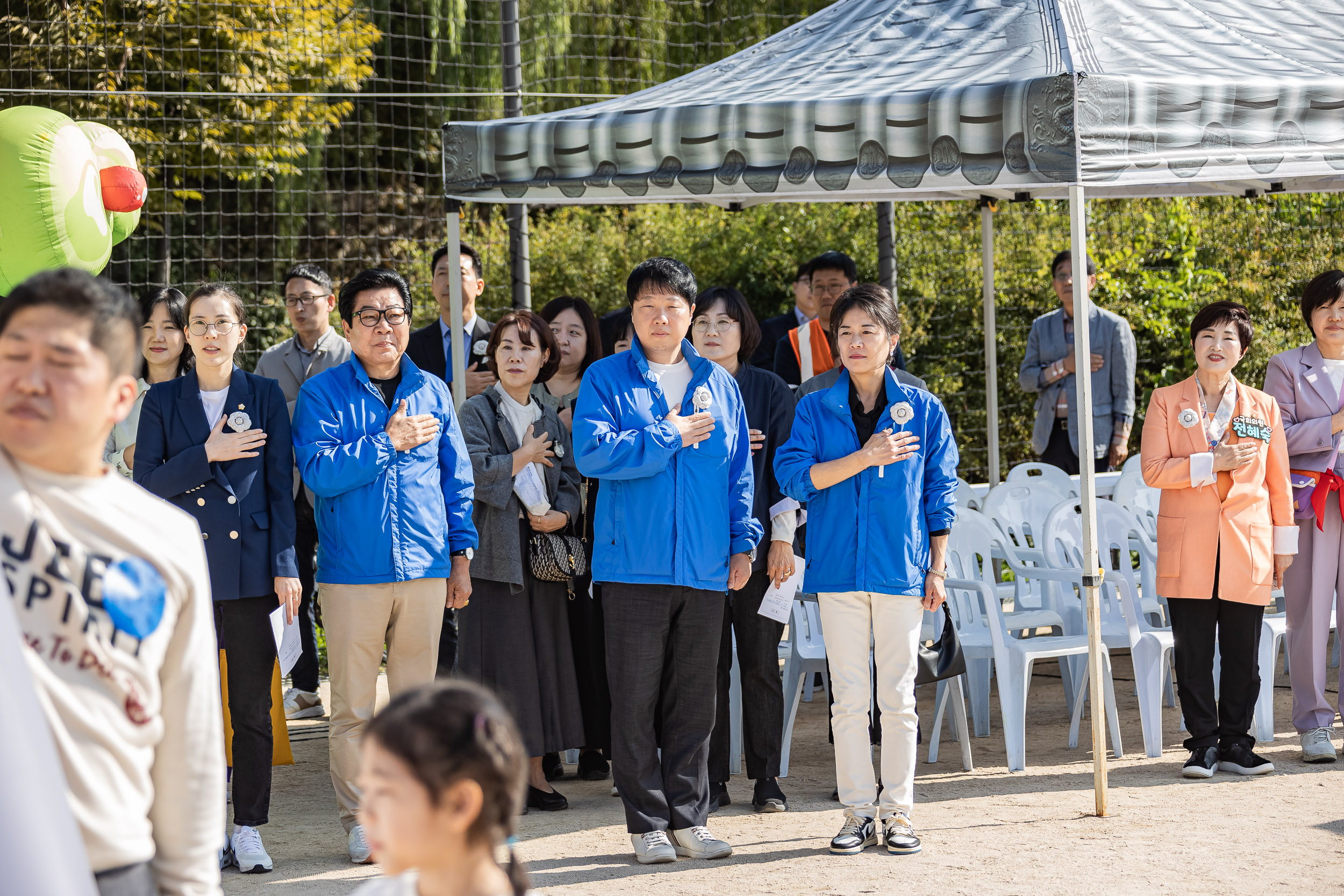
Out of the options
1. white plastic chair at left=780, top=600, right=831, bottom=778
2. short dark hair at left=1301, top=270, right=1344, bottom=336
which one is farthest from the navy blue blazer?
short dark hair at left=1301, top=270, right=1344, bottom=336

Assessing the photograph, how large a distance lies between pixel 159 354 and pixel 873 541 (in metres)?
2.46

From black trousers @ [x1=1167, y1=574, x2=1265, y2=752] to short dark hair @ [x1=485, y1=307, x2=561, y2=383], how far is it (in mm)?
2407

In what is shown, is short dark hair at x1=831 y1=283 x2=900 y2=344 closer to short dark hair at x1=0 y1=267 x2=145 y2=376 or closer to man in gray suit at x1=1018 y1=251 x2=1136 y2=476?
short dark hair at x1=0 y1=267 x2=145 y2=376

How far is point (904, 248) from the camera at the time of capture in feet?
36.4

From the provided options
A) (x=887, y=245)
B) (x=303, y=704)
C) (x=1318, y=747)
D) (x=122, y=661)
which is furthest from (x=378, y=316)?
(x=887, y=245)

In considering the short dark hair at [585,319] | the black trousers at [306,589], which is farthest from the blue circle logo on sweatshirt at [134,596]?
Result: the short dark hair at [585,319]

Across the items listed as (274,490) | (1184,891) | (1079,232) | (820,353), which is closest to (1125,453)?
(820,353)

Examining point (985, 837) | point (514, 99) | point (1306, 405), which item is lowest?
point (985, 837)

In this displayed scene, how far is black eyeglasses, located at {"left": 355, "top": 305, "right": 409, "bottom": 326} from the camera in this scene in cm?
429

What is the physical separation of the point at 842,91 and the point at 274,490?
2236mm

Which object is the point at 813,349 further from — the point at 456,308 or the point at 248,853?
the point at 248,853

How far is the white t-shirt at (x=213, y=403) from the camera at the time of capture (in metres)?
4.18

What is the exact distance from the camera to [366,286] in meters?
4.30

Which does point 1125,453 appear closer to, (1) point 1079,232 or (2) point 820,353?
(2) point 820,353
